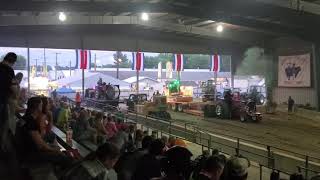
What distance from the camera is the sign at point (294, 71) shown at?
1346 inches

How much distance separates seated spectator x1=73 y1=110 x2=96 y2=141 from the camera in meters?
9.75

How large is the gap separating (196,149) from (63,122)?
4915mm

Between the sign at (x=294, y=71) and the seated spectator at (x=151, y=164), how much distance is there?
102 ft

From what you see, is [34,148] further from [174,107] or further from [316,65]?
[174,107]

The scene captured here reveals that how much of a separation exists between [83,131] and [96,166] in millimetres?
6667

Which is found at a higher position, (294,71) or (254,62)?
(254,62)

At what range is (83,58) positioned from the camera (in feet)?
132

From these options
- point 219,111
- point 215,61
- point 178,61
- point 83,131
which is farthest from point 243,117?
point 215,61

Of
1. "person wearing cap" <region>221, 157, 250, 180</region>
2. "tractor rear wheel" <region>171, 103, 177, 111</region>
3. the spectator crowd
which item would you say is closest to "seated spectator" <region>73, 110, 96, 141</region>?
the spectator crowd

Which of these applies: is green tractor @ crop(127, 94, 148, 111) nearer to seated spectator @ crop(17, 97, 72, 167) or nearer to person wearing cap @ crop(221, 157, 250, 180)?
seated spectator @ crop(17, 97, 72, 167)

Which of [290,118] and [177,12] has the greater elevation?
[177,12]

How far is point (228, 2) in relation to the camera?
21.7 meters

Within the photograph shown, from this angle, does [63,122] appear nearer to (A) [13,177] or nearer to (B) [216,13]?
(A) [13,177]

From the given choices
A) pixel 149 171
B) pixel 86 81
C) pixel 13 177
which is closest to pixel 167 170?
pixel 149 171
